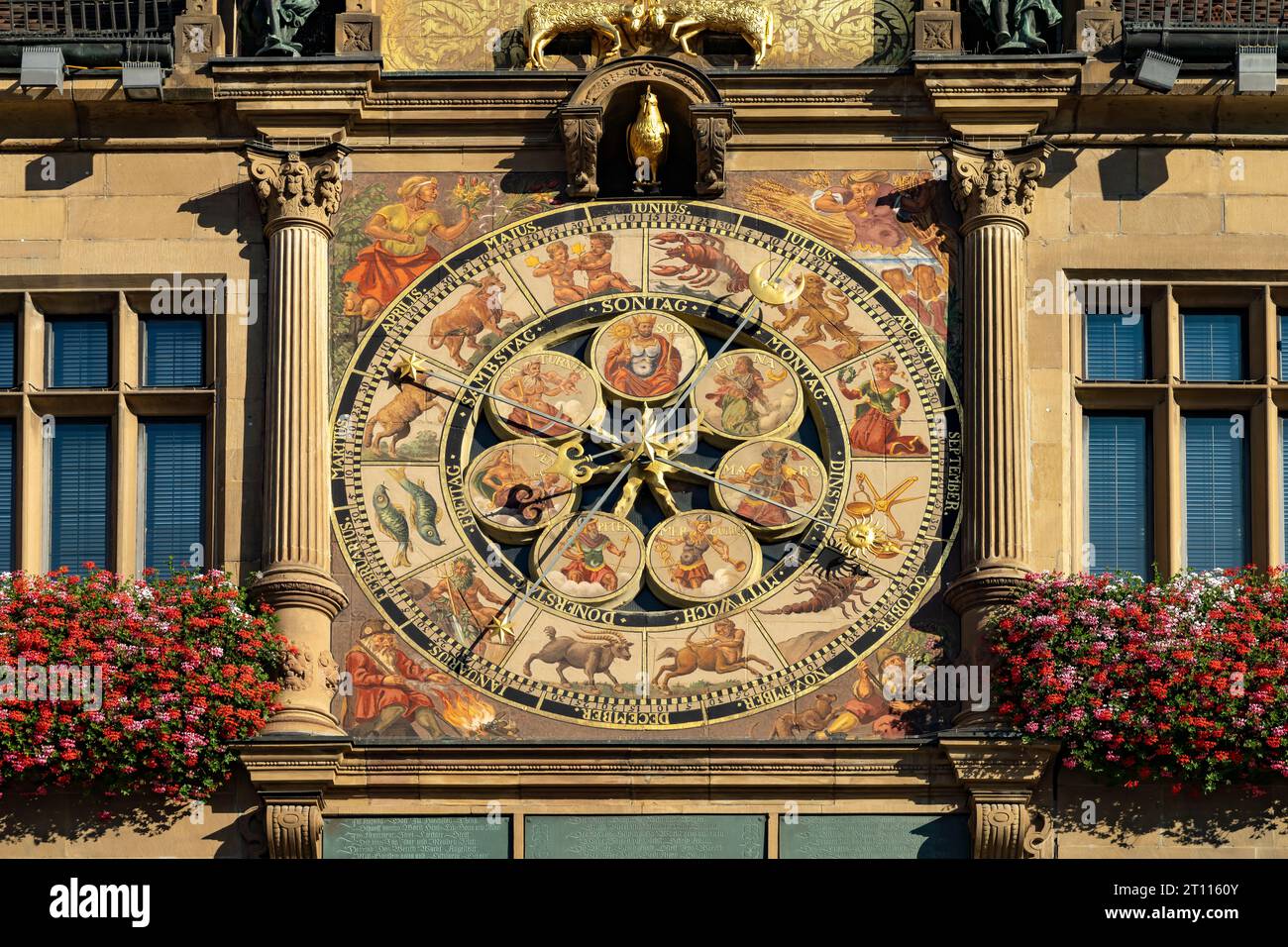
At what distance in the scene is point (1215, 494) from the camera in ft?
112

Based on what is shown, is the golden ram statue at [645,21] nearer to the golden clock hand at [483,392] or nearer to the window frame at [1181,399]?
the golden clock hand at [483,392]

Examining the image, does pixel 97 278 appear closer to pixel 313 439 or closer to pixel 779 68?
pixel 313 439

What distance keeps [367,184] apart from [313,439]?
2.08m

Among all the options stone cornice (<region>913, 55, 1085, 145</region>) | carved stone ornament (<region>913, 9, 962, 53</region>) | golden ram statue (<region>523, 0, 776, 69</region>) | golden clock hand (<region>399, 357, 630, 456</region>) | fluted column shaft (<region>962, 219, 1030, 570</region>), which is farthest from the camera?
golden ram statue (<region>523, 0, 776, 69</region>)

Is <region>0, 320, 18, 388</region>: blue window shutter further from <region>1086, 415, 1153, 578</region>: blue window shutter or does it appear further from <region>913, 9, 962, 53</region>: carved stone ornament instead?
<region>1086, 415, 1153, 578</region>: blue window shutter

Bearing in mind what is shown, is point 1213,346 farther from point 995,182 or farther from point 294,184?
point 294,184

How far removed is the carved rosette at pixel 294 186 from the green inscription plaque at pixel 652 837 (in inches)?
189

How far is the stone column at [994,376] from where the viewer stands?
33281 mm

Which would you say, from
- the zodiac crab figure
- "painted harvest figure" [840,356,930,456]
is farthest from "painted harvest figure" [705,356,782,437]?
the zodiac crab figure

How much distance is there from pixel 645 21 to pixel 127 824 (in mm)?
6980

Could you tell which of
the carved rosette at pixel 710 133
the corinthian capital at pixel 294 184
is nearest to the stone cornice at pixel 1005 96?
the carved rosette at pixel 710 133

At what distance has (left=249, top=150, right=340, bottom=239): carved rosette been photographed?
113ft

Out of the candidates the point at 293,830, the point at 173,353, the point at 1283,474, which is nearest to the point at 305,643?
the point at 293,830

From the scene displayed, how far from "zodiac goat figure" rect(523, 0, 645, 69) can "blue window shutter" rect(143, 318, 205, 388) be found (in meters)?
3.12
